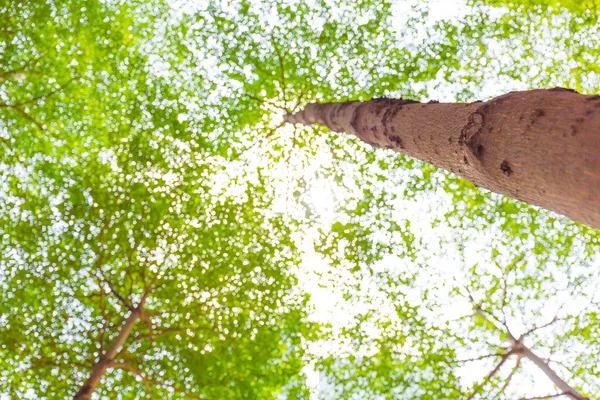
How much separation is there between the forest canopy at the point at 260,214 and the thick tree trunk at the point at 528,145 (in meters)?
7.91

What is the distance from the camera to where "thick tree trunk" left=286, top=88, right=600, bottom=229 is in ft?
6.15

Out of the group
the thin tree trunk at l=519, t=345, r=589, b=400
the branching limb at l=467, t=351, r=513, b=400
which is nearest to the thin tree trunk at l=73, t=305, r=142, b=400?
the branching limb at l=467, t=351, r=513, b=400

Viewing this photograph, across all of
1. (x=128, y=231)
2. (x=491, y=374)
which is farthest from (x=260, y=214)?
(x=491, y=374)

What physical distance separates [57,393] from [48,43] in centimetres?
922

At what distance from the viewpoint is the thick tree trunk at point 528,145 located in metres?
1.87

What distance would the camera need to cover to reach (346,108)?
696cm

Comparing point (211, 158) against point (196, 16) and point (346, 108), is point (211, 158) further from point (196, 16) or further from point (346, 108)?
point (346, 108)

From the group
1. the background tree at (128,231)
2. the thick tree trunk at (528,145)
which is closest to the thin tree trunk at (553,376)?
the background tree at (128,231)

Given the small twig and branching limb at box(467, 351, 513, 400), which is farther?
the small twig

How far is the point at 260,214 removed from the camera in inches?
469

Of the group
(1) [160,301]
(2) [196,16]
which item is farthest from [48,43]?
(1) [160,301]

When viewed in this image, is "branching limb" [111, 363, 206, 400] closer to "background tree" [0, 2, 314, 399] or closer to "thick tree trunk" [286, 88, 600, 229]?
"background tree" [0, 2, 314, 399]

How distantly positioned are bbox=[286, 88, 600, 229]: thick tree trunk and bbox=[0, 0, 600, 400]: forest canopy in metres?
7.91

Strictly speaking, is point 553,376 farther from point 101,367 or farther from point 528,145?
point 101,367
